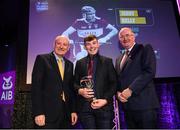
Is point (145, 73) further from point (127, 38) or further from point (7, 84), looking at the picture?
point (7, 84)

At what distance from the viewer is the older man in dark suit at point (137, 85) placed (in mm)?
2146

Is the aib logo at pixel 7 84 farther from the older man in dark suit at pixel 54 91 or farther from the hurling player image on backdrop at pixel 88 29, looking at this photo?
the older man in dark suit at pixel 54 91

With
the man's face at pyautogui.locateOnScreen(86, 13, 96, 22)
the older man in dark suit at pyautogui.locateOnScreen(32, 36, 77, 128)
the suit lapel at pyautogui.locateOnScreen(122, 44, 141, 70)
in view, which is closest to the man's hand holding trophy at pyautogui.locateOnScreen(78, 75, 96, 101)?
the older man in dark suit at pyautogui.locateOnScreen(32, 36, 77, 128)

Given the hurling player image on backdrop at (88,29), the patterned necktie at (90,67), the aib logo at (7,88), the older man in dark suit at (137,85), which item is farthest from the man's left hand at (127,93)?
the aib logo at (7,88)

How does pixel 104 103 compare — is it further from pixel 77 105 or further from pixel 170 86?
pixel 170 86

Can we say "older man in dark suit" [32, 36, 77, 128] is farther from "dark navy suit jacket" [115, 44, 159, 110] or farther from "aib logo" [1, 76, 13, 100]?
"aib logo" [1, 76, 13, 100]

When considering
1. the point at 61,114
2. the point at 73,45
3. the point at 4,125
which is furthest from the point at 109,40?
the point at 4,125

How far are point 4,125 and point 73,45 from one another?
321 centimetres

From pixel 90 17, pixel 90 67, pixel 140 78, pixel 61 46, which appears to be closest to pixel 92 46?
pixel 90 67

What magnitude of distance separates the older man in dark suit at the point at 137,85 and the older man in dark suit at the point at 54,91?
1.66 feet

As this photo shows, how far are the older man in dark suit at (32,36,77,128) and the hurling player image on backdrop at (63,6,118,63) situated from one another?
32.6 inches

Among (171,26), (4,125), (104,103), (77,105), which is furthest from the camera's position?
(4,125)

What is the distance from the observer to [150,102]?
84.9 inches

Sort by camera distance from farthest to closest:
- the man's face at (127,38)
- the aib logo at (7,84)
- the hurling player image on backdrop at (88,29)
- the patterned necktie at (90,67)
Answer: the aib logo at (7,84) < the hurling player image on backdrop at (88,29) < the man's face at (127,38) < the patterned necktie at (90,67)
